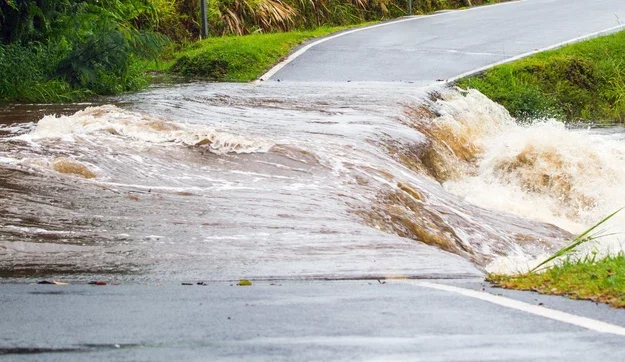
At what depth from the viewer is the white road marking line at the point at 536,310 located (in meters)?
5.46

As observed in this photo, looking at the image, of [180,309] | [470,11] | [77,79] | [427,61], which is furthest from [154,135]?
[470,11]

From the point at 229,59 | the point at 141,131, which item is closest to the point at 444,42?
the point at 229,59

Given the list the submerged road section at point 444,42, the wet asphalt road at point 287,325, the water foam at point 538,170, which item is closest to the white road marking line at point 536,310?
the wet asphalt road at point 287,325

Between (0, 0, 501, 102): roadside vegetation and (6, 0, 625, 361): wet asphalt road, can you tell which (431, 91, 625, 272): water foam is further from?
(6, 0, 625, 361): wet asphalt road

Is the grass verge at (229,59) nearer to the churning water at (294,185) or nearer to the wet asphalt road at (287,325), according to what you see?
the churning water at (294,185)

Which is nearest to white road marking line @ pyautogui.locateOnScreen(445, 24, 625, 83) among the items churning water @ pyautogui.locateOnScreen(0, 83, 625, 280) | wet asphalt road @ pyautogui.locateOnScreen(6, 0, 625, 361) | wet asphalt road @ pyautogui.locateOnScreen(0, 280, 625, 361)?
churning water @ pyautogui.locateOnScreen(0, 83, 625, 280)

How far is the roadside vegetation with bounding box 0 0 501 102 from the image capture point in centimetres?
1600

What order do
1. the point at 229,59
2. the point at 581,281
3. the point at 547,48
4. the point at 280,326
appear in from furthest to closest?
the point at 547,48 → the point at 229,59 → the point at 581,281 → the point at 280,326

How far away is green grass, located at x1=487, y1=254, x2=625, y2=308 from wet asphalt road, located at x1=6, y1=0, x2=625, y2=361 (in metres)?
0.16

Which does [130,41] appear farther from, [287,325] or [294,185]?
[287,325]

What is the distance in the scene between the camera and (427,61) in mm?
20688

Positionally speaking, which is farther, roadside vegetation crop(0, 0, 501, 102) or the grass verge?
the grass verge

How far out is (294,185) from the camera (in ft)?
34.1

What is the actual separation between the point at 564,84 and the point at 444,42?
11.5 ft
